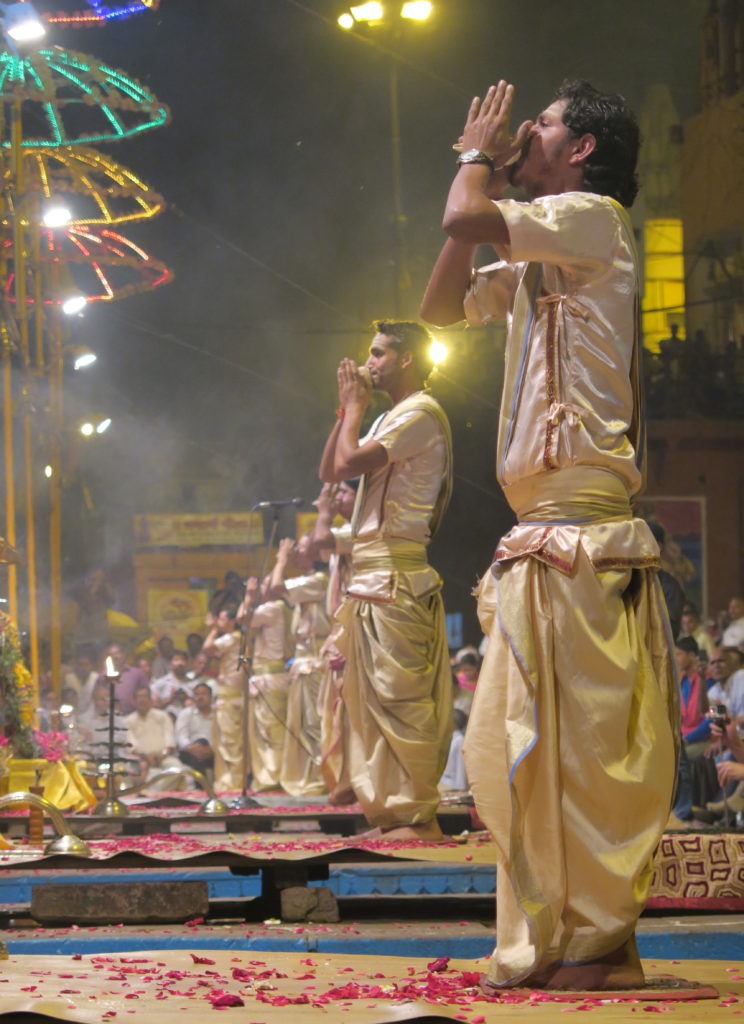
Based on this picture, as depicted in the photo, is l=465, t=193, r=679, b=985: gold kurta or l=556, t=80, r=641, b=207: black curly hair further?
l=556, t=80, r=641, b=207: black curly hair

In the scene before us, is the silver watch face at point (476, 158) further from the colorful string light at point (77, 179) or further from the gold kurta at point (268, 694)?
the gold kurta at point (268, 694)

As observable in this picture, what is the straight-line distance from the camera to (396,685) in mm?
5113

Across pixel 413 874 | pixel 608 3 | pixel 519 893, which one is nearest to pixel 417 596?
pixel 413 874

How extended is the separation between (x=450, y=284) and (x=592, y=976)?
125 centimetres

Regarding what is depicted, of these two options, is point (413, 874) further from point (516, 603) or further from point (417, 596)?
point (516, 603)

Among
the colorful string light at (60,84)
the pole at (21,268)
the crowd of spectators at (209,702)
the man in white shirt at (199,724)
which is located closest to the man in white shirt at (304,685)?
the crowd of spectators at (209,702)

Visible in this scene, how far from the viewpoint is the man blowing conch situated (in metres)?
2.53

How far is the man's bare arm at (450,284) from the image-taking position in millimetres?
2887

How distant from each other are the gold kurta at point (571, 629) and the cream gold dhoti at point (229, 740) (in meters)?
8.71

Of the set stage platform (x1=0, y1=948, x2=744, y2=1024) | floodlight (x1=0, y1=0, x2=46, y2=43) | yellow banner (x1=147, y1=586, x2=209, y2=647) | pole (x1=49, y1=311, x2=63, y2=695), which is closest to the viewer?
stage platform (x1=0, y1=948, x2=744, y2=1024)

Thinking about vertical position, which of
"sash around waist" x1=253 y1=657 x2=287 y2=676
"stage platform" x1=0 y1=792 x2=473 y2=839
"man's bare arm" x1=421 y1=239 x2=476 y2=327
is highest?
"man's bare arm" x1=421 y1=239 x2=476 y2=327

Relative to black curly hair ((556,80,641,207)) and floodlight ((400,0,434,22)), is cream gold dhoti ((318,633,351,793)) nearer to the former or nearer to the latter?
black curly hair ((556,80,641,207))

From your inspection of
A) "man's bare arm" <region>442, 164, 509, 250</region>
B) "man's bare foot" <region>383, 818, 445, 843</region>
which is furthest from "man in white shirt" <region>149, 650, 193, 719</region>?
"man's bare arm" <region>442, 164, 509, 250</region>

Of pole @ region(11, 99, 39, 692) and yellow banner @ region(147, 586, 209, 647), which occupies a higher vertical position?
pole @ region(11, 99, 39, 692)
